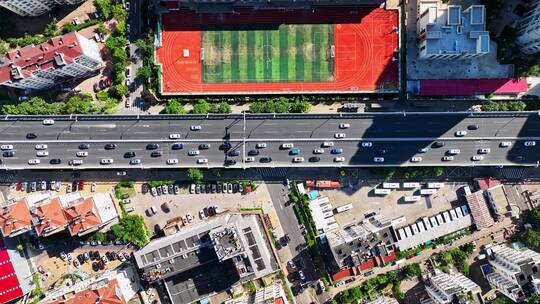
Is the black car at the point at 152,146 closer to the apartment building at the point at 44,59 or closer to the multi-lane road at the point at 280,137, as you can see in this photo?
the multi-lane road at the point at 280,137

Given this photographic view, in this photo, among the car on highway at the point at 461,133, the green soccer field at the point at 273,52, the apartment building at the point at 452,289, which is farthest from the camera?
the green soccer field at the point at 273,52

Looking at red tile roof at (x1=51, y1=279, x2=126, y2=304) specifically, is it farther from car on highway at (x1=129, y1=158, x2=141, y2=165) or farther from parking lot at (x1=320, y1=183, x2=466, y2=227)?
parking lot at (x1=320, y1=183, x2=466, y2=227)

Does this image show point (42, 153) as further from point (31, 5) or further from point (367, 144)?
point (367, 144)

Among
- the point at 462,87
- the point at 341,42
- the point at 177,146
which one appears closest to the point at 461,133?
the point at 462,87

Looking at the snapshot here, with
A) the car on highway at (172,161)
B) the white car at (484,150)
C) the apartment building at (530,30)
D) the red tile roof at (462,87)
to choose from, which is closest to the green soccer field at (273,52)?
the red tile roof at (462,87)

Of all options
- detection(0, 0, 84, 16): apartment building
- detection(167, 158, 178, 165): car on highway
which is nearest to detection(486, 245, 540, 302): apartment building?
detection(167, 158, 178, 165): car on highway

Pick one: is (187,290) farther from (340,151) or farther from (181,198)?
(340,151)
